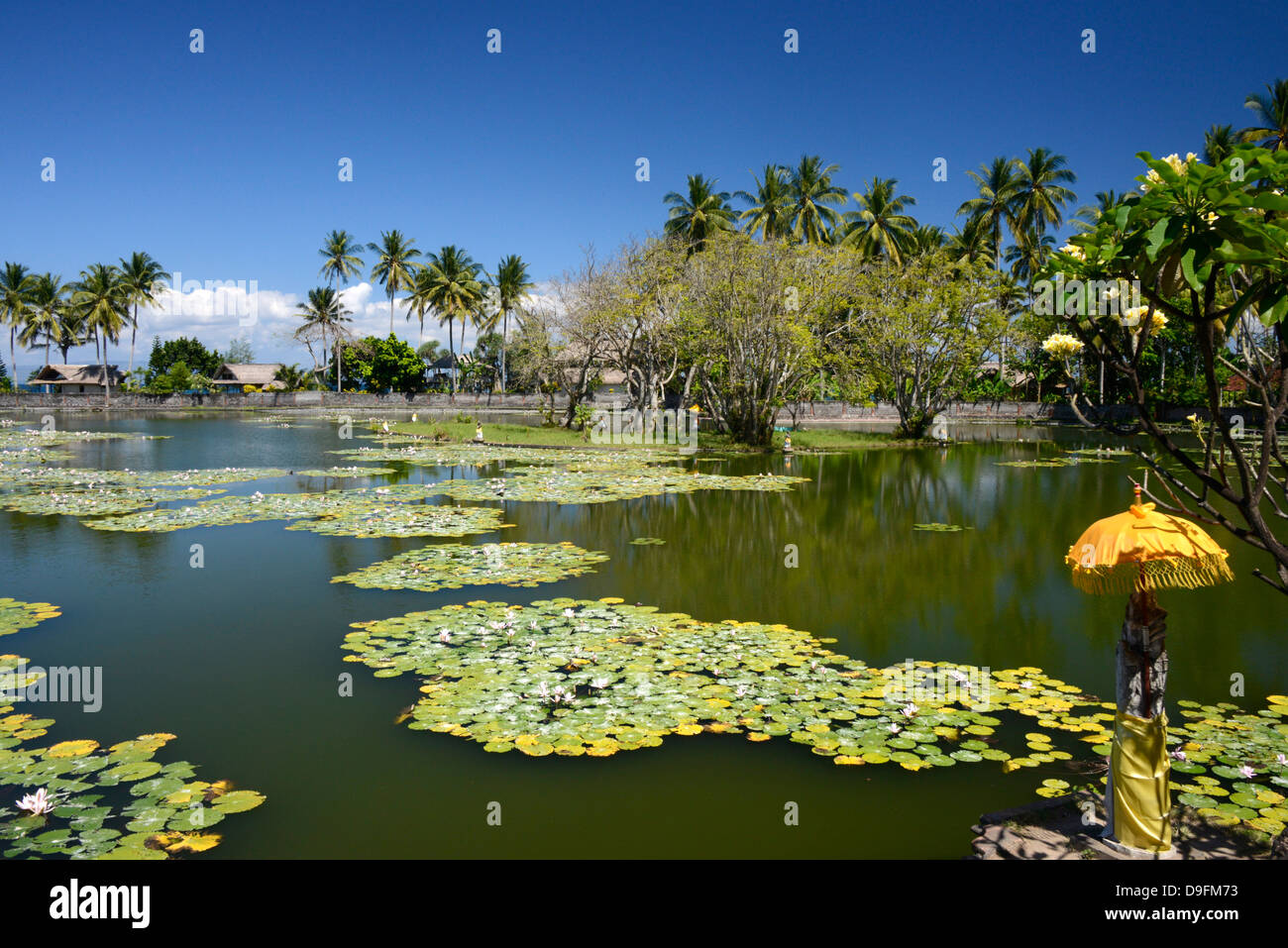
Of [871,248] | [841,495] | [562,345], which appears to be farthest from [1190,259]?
[871,248]

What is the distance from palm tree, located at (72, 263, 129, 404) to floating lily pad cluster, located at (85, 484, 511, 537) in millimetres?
59444

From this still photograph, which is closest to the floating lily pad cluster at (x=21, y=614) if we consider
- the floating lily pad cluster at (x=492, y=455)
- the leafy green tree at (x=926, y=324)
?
the floating lily pad cluster at (x=492, y=455)

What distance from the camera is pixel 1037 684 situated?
22.6 feet

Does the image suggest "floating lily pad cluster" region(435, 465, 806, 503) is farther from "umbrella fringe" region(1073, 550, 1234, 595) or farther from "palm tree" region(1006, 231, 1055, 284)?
"palm tree" region(1006, 231, 1055, 284)

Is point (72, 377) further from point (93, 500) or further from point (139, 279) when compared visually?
point (93, 500)

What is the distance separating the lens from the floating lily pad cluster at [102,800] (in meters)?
4.34

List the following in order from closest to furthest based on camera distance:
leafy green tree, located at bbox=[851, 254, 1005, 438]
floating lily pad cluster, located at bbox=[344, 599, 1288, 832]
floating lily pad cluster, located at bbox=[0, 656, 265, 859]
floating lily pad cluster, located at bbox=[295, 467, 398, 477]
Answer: floating lily pad cluster, located at bbox=[0, 656, 265, 859]
floating lily pad cluster, located at bbox=[344, 599, 1288, 832]
floating lily pad cluster, located at bbox=[295, 467, 398, 477]
leafy green tree, located at bbox=[851, 254, 1005, 438]

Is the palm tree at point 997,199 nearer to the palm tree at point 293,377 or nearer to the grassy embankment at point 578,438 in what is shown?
the grassy embankment at point 578,438

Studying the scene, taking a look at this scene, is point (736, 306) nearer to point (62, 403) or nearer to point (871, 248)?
point (871, 248)

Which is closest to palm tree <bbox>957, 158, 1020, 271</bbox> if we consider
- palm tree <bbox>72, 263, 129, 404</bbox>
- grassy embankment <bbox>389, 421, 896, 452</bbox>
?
grassy embankment <bbox>389, 421, 896, 452</bbox>

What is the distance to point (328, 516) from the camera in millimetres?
14375

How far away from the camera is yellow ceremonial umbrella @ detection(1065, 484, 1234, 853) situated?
4.07 m

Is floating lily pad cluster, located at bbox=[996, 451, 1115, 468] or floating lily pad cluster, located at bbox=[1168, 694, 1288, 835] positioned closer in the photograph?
floating lily pad cluster, located at bbox=[1168, 694, 1288, 835]
